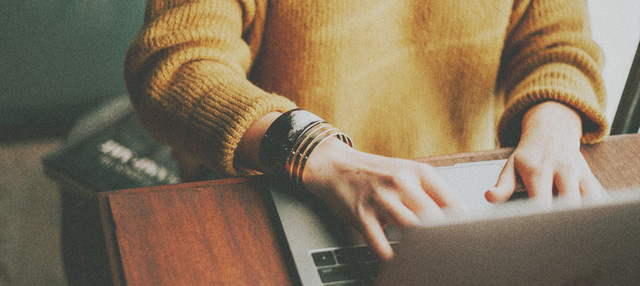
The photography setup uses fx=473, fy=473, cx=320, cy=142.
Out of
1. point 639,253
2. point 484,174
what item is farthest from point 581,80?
point 639,253

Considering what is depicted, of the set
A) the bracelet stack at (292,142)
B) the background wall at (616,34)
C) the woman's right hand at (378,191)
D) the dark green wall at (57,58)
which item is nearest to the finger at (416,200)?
the woman's right hand at (378,191)

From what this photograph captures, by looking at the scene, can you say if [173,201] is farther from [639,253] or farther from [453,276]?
[639,253]

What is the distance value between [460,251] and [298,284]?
0.17 meters

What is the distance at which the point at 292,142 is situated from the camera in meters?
0.50

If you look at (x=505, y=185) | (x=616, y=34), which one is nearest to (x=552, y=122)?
(x=505, y=185)

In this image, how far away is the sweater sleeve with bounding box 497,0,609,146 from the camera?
63cm

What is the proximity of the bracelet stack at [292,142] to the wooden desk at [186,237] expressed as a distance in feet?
0.09

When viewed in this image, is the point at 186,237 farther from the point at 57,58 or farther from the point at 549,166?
the point at 57,58

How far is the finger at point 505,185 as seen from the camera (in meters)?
0.48

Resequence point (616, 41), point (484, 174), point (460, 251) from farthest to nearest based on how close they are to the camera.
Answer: point (616, 41), point (484, 174), point (460, 251)

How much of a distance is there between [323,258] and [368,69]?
42 centimetres

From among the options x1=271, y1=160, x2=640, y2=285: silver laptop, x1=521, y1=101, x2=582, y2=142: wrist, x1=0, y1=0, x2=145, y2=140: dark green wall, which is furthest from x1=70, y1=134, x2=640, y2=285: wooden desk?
x1=0, y1=0, x2=145, y2=140: dark green wall

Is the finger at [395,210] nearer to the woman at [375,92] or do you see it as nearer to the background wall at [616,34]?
the woman at [375,92]

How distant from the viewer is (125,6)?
1627mm
